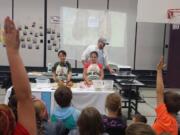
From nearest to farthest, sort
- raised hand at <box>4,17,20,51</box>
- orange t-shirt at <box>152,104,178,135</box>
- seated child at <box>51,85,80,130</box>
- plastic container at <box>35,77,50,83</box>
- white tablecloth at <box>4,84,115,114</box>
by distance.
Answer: raised hand at <box>4,17,20,51</box> < orange t-shirt at <box>152,104,178,135</box> < seated child at <box>51,85,80,130</box> < white tablecloth at <box>4,84,115,114</box> < plastic container at <box>35,77,50,83</box>

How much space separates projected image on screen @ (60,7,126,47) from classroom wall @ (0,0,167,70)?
21cm

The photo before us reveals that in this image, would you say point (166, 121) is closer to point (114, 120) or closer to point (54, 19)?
point (114, 120)

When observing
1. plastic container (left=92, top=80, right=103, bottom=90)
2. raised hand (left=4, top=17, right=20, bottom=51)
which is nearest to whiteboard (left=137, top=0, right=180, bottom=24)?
plastic container (left=92, top=80, right=103, bottom=90)

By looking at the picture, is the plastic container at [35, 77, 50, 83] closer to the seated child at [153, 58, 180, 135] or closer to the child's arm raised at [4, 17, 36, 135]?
the seated child at [153, 58, 180, 135]

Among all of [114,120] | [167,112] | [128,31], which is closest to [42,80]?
[114,120]

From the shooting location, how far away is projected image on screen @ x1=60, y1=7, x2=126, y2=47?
945 cm

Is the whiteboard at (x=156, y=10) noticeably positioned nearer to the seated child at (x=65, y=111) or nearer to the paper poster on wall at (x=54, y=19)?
the paper poster on wall at (x=54, y=19)

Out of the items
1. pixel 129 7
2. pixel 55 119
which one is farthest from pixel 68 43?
pixel 55 119

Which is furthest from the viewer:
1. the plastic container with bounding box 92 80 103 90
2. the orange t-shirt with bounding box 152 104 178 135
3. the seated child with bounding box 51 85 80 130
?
the plastic container with bounding box 92 80 103 90

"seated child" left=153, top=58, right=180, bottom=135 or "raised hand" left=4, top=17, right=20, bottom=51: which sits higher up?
"raised hand" left=4, top=17, right=20, bottom=51

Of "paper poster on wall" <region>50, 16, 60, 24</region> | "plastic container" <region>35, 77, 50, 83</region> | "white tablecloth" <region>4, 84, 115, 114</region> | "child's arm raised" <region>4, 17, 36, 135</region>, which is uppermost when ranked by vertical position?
"paper poster on wall" <region>50, 16, 60, 24</region>

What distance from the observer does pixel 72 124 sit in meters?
3.23

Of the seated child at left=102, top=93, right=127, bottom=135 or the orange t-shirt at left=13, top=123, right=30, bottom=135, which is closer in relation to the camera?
the orange t-shirt at left=13, top=123, right=30, bottom=135

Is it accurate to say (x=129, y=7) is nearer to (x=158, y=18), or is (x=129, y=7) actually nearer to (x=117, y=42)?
(x=117, y=42)
